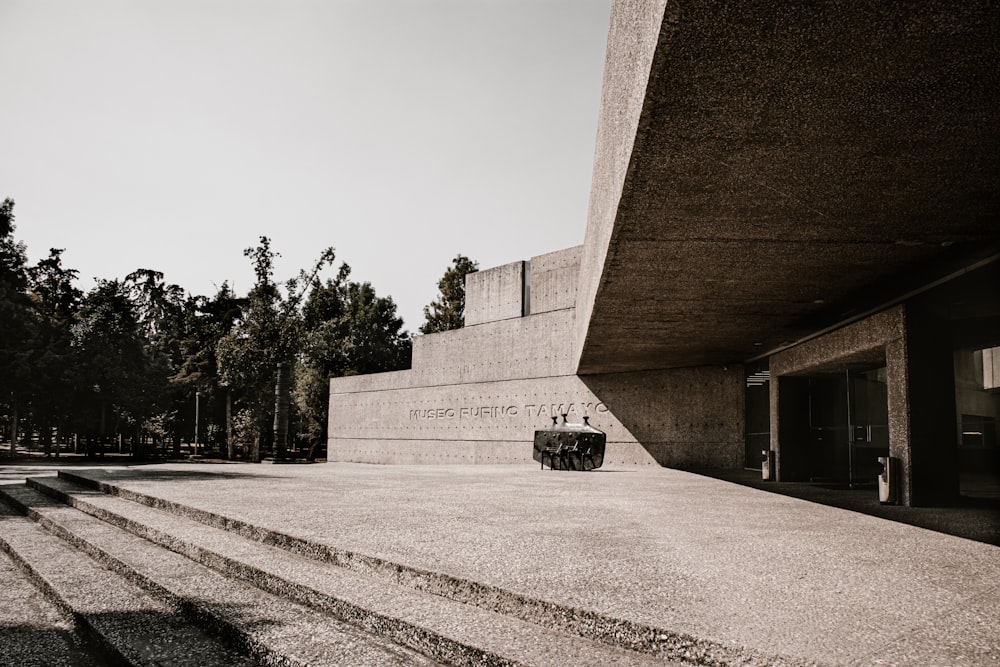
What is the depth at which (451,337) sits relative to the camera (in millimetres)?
24875

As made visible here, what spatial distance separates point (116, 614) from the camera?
3.88 metres

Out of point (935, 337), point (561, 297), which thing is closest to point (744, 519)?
point (935, 337)

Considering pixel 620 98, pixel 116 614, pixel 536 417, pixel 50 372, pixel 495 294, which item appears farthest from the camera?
pixel 50 372

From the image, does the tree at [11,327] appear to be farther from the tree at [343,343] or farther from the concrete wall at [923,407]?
the concrete wall at [923,407]

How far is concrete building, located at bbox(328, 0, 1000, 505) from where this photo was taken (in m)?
3.17

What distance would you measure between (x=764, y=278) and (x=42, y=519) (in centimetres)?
871

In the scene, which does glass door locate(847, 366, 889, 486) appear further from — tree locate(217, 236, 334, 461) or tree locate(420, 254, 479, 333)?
tree locate(420, 254, 479, 333)

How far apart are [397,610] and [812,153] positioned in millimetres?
3702

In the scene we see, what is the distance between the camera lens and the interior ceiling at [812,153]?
2.98 m

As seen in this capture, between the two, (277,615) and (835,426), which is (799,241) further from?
(835,426)

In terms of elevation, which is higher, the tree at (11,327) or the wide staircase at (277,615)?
the tree at (11,327)

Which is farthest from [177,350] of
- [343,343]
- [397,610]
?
[397,610]

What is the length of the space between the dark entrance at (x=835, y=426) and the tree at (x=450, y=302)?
115 feet

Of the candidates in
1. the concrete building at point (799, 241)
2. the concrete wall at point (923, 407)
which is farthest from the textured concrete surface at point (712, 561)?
the concrete building at point (799, 241)
